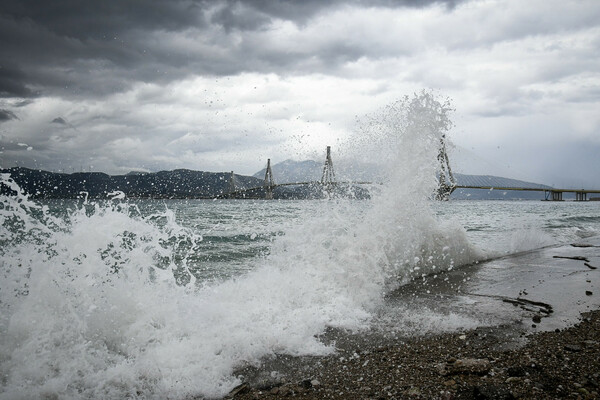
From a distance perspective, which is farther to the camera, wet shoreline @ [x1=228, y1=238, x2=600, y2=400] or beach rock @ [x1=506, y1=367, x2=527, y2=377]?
beach rock @ [x1=506, y1=367, x2=527, y2=377]

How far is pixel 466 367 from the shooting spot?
3254 mm

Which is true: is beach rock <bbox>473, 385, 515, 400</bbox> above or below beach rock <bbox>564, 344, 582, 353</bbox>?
above

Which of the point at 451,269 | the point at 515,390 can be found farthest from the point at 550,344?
the point at 451,269

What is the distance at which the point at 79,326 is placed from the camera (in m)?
4.12

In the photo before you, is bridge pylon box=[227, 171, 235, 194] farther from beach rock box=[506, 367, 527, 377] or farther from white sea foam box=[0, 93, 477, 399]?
beach rock box=[506, 367, 527, 377]

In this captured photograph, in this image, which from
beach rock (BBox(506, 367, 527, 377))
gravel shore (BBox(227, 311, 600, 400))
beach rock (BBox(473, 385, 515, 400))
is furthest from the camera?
beach rock (BBox(506, 367, 527, 377))

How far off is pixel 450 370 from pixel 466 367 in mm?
146

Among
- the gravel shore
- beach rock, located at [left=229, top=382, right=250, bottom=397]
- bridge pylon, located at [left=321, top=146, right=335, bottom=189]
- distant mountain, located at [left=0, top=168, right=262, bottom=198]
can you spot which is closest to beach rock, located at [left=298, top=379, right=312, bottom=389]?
the gravel shore

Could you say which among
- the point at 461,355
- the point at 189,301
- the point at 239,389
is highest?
the point at 189,301

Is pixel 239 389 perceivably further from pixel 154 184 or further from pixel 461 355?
pixel 154 184

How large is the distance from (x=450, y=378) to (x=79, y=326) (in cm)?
390

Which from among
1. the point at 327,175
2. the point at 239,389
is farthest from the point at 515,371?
the point at 327,175

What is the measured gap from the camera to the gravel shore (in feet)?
9.45

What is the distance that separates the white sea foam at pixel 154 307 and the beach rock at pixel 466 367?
1.21 metres
